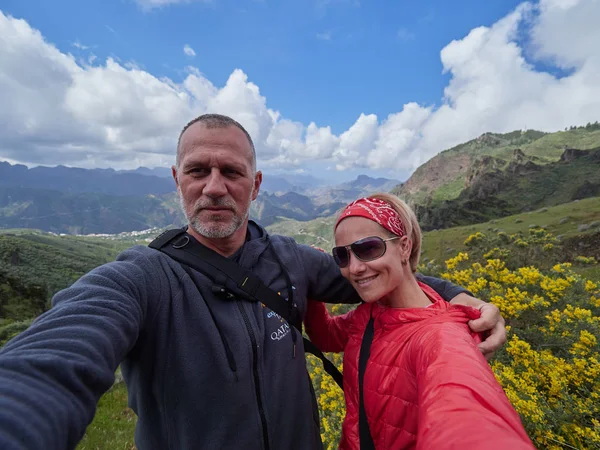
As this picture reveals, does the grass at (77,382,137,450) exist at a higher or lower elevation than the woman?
lower

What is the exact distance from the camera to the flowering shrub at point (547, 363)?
345cm

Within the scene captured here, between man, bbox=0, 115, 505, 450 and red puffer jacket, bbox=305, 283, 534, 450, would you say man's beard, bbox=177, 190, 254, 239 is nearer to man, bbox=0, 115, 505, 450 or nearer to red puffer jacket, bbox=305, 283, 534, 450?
man, bbox=0, 115, 505, 450

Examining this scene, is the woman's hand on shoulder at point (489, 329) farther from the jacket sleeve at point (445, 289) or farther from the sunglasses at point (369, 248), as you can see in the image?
the sunglasses at point (369, 248)

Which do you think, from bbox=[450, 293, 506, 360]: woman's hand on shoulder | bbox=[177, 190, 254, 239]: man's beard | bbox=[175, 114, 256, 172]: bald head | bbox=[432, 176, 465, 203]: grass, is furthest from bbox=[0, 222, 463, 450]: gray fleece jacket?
bbox=[432, 176, 465, 203]: grass

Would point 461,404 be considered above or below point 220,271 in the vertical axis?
below

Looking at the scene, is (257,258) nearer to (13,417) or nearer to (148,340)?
(148,340)

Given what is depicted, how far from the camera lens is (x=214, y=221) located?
8.05ft

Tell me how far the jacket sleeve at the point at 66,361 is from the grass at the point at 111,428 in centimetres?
677

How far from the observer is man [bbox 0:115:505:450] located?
1141mm

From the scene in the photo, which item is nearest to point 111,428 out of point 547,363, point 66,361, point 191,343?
point 191,343

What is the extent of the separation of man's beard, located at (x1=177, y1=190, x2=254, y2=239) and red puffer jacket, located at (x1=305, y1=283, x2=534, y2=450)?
151 cm

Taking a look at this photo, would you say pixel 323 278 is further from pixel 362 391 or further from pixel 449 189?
pixel 449 189

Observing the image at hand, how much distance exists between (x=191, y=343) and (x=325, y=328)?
5.56 feet

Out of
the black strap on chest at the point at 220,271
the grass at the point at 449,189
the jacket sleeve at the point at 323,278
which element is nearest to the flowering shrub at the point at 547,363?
the jacket sleeve at the point at 323,278
